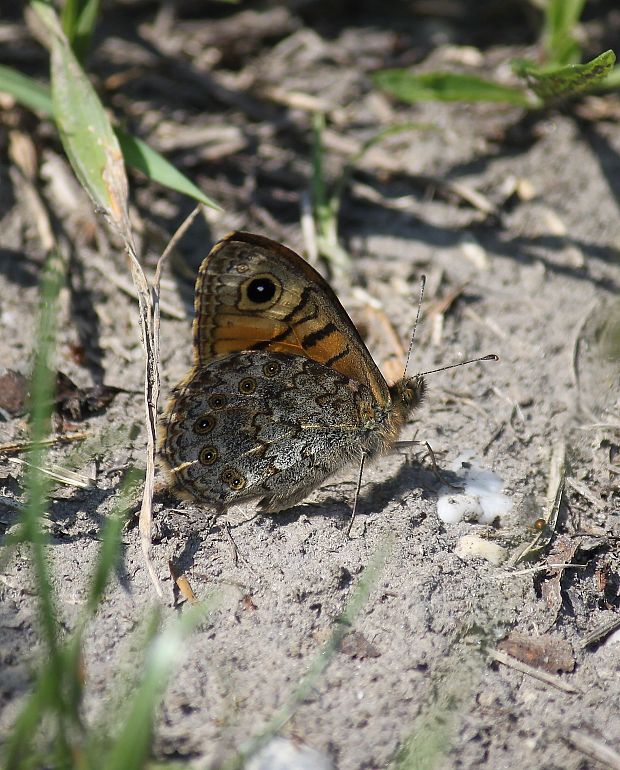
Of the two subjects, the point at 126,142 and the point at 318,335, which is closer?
the point at 318,335

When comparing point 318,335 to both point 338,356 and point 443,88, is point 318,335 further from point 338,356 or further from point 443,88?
point 443,88

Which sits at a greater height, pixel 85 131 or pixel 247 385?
pixel 85 131

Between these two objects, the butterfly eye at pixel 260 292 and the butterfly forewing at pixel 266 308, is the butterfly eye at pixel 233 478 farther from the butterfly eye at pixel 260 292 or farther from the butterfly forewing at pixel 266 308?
the butterfly eye at pixel 260 292

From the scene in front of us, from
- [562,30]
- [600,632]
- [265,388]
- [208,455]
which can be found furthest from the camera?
[562,30]

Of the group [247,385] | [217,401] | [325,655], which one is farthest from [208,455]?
[325,655]

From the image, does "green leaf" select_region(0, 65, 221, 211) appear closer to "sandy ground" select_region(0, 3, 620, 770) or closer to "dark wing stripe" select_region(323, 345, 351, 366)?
"sandy ground" select_region(0, 3, 620, 770)

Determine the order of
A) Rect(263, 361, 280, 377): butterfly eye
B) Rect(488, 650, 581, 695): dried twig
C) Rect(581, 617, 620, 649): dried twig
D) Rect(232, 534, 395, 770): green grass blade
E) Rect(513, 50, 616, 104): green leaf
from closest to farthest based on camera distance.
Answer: Rect(232, 534, 395, 770): green grass blade < Rect(488, 650, 581, 695): dried twig < Rect(581, 617, 620, 649): dried twig < Rect(263, 361, 280, 377): butterfly eye < Rect(513, 50, 616, 104): green leaf

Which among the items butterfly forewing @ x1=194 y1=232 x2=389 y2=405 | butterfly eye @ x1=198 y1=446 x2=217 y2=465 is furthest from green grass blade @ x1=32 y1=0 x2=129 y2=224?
butterfly eye @ x1=198 y1=446 x2=217 y2=465
